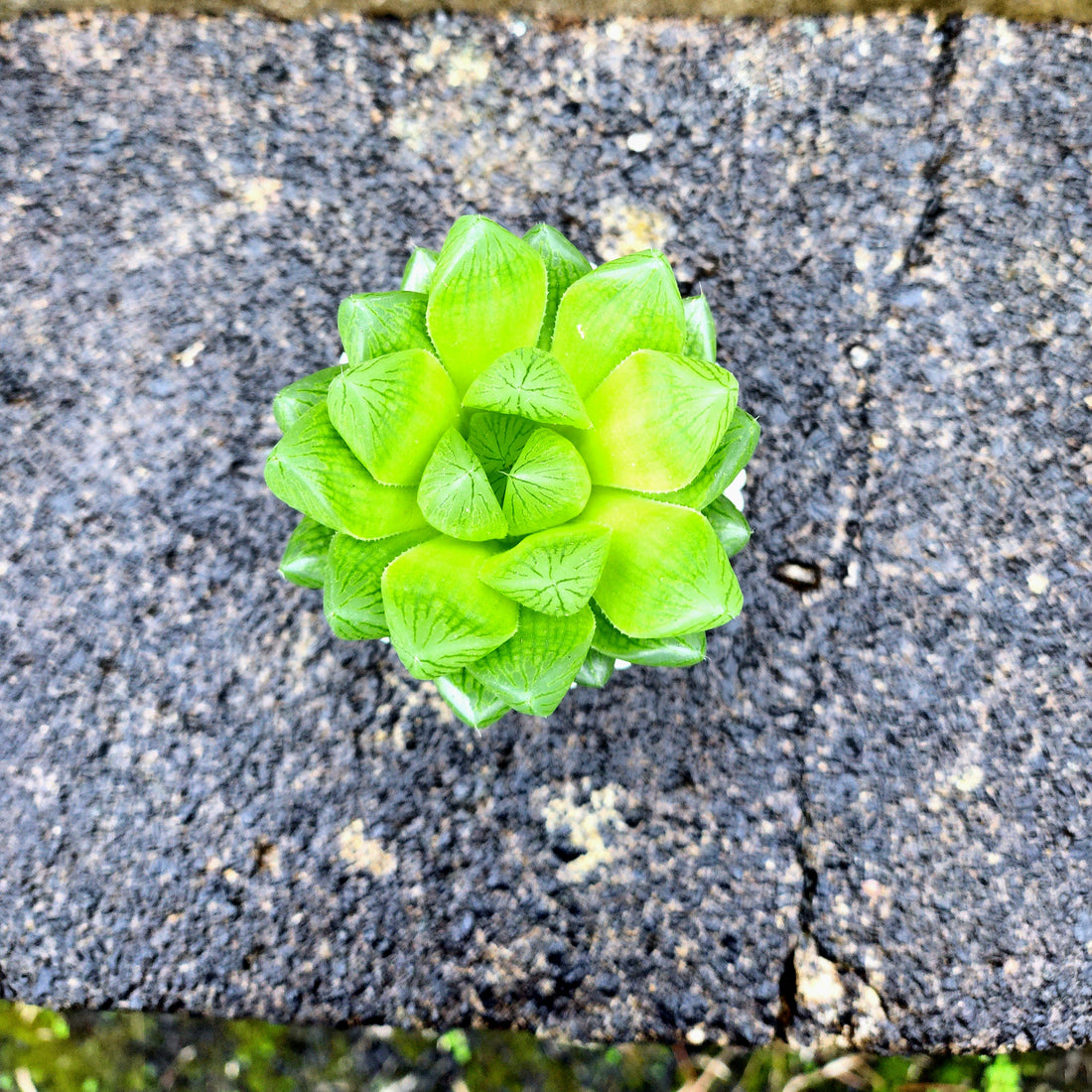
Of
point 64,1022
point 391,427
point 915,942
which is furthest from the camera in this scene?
point 64,1022

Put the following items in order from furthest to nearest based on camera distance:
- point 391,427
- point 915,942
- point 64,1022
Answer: point 64,1022, point 915,942, point 391,427

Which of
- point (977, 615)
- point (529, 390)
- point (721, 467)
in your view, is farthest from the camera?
point (977, 615)

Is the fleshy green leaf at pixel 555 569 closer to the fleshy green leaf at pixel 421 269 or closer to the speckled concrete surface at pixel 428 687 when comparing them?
the fleshy green leaf at pixel 421 269

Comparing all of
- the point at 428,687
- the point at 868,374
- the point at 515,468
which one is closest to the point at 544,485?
the point at 515,468

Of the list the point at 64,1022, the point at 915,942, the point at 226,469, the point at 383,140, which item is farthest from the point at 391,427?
the point at 64,1022

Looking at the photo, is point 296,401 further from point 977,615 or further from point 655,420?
point 977,615

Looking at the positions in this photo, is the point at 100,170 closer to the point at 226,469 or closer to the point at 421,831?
the point at 226,469

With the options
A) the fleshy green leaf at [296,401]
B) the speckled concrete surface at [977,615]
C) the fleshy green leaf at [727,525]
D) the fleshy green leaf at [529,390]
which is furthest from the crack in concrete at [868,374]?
the fleshy green leaf at [296,401]
